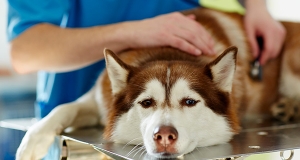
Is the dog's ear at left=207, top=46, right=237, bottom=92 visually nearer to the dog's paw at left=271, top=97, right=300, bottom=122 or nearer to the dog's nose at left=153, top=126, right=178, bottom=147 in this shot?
the dog's nose at left=153, top=126, right=178, bottom=147

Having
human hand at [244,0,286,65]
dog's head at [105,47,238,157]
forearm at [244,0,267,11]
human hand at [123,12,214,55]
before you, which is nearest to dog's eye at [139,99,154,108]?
dog's head at [105,47,238,157]

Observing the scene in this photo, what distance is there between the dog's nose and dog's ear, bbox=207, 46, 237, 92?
11.1 inches

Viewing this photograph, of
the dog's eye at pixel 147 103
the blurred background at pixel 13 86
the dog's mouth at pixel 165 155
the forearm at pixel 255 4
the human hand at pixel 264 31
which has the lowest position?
the dog's mouth at pixel 165 155

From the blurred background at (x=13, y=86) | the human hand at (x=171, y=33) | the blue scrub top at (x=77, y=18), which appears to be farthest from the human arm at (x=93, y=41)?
the blurred background at (x=13, y=86)

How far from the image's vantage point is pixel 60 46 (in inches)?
59.2

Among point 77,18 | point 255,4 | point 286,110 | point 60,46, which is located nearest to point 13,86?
point 77,18

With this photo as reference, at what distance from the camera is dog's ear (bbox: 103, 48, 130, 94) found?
1229 mm

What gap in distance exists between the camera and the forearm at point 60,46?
1455mm

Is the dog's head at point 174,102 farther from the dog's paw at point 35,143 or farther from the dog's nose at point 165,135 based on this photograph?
the dog's paw at point 35,143

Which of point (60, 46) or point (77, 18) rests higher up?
point (77, 18)

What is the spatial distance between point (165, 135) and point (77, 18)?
889 mm

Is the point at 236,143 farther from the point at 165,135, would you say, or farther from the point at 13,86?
the point at 13,86

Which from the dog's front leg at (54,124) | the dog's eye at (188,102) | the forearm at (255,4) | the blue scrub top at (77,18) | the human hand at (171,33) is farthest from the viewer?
the forearm at (255,4)

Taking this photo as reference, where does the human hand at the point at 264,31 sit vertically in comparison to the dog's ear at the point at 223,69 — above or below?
above
